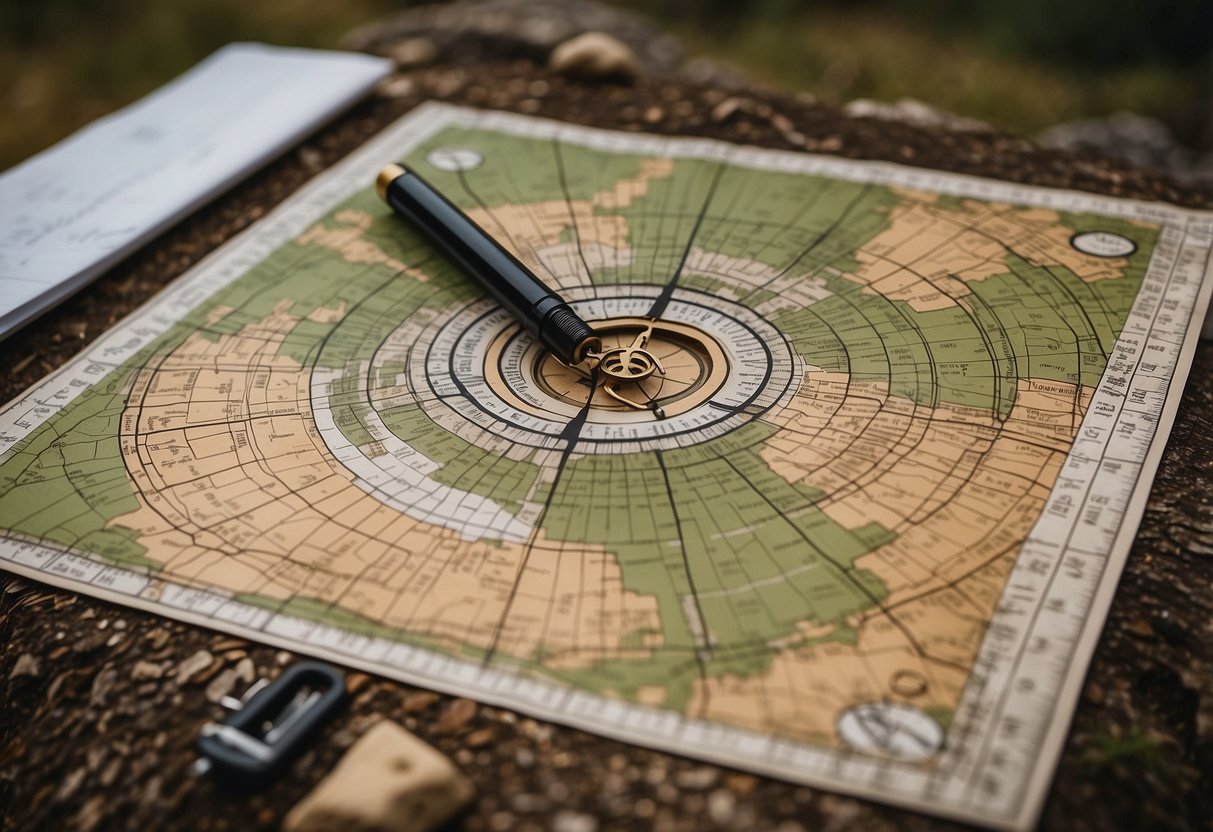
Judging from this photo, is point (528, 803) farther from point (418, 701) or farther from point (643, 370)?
point (643, 370)

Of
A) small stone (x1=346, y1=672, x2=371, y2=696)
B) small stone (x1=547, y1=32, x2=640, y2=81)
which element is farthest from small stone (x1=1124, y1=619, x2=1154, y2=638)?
small stone (x1=547, y1=32, x2=640, y2=81)

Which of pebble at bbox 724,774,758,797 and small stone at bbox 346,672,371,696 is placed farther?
small stone at bbox 346,672,371,696

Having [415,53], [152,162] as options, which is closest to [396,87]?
[415,53]

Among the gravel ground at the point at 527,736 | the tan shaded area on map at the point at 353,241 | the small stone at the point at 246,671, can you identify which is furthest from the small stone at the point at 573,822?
the tan shaded area on map at the point at 353,241

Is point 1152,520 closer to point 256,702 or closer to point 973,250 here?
point 973,250

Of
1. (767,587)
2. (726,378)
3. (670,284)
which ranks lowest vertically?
(767,587)

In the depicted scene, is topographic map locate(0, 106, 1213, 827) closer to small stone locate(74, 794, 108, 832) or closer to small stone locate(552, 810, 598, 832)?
small stone locate(552, 810, 598, 832)

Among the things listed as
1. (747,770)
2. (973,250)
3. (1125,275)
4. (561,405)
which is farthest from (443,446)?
(1125,275)
